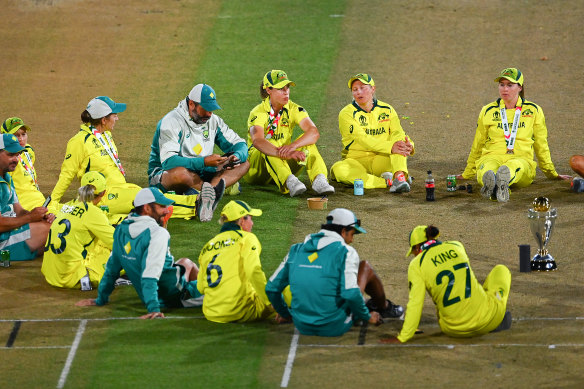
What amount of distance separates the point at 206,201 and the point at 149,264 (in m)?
3.61

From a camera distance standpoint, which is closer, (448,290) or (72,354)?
(448,290)

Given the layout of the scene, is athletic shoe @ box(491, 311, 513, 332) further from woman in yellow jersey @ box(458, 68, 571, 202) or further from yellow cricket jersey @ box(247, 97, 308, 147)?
yellow cricket jersey @ box(247, 97, 308, 147)

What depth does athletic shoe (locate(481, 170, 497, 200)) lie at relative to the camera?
55.9ft

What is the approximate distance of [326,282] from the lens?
40.4ft

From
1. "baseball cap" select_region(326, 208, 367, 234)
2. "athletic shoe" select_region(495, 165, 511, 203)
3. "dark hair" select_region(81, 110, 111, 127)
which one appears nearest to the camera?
"baseball cap" select_region(326, 208, 367, 234)

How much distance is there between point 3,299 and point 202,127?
14.3 feet

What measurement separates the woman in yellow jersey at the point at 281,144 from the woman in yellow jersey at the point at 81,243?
385 cm

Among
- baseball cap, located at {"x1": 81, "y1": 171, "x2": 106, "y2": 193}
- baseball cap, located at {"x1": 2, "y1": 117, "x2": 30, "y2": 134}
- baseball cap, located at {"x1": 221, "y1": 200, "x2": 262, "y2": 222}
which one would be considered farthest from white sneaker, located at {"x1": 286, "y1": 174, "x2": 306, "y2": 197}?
baseball cap, located at {"x1": 221, "y1": 200, "x2": 262, "y2": 222}

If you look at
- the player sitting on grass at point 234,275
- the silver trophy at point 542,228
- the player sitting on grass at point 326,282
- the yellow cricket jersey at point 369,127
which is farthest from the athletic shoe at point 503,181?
the player sitting on grass at point 234,275

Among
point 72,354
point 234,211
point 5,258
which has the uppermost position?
point 234,211

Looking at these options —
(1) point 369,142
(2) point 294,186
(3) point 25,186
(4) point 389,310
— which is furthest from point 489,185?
(3) point 25,186

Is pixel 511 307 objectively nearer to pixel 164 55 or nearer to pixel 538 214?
pixel 538 214

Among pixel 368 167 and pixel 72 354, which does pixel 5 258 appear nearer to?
pixel 72 354

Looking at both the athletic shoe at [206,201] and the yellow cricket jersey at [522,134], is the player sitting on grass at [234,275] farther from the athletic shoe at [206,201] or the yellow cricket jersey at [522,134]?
the yellow cricket jersey at [522,134]
